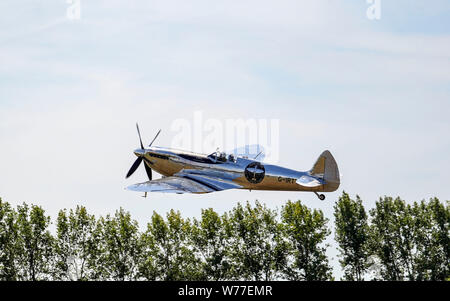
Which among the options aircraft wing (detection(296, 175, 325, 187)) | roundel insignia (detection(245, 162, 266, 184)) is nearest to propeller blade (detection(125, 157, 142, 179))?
roundel insignia (detection(245, 162, 266, 184))

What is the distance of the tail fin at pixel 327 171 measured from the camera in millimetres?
52031

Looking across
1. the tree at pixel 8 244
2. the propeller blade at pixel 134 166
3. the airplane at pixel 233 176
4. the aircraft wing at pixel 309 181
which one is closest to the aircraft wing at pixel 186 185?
the airplane at pixel 233 176

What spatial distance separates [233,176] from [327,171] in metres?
6.82

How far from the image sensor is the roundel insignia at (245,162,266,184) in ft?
173

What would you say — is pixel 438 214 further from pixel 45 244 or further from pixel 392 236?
pixel 45 244

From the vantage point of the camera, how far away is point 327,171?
52.2 meters

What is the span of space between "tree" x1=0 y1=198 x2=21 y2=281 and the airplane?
20.8 meters

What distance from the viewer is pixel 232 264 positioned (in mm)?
70688

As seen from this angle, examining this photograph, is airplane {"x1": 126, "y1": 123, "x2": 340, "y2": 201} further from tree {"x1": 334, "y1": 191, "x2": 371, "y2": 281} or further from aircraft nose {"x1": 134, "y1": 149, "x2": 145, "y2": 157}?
tree {"x1": 334, "y1": 191, "x2": 371, "y2": 281}

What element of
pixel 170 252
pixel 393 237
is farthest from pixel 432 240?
pixel 170 252

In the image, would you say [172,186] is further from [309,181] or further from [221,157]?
[309,181]

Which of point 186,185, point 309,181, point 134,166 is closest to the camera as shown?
point 309,181
